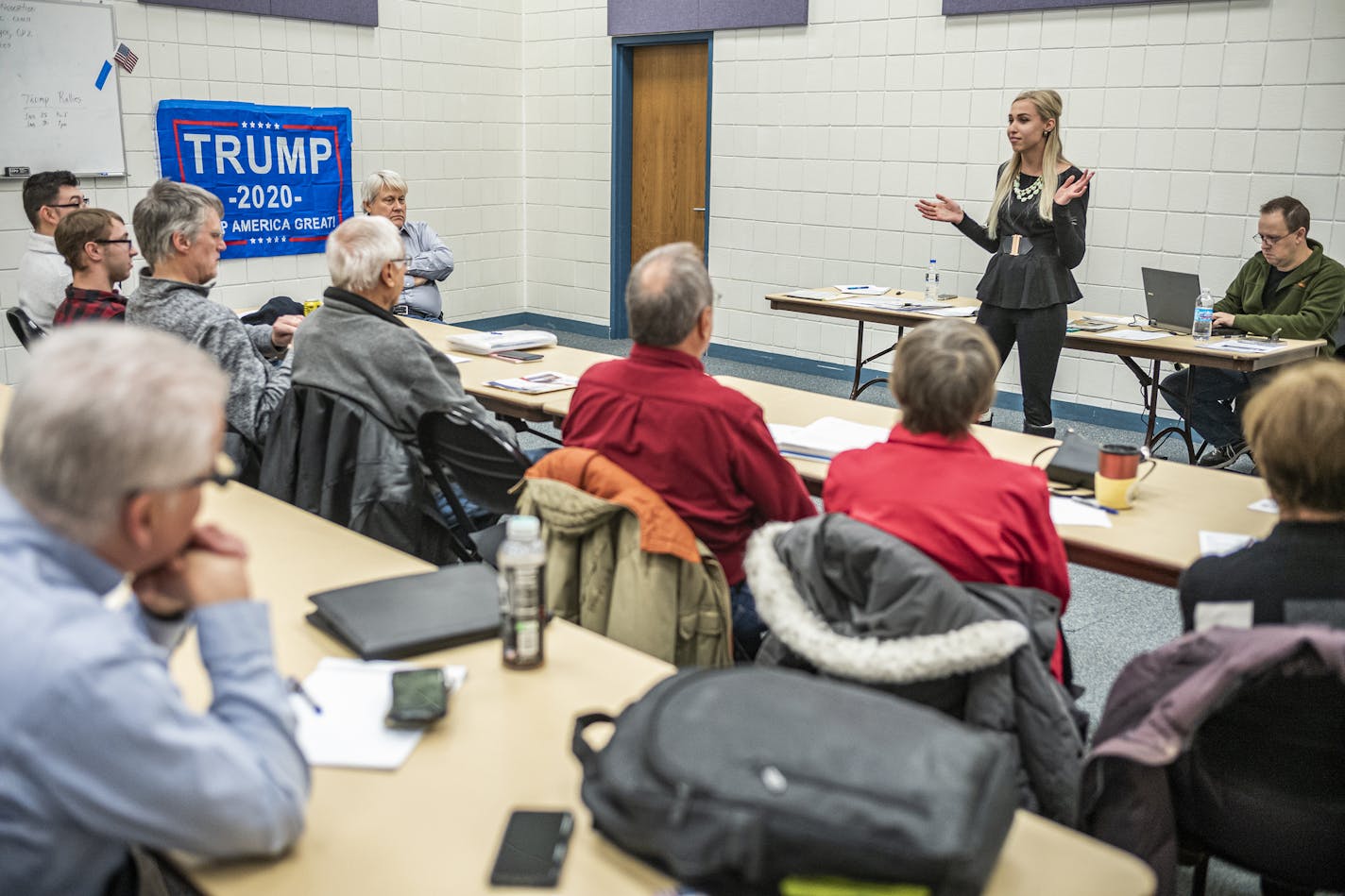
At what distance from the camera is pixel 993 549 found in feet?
5.78

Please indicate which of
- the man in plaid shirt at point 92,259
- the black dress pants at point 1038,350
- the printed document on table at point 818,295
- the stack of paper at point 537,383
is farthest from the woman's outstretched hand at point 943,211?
the man in plaid shirt at point 92,259

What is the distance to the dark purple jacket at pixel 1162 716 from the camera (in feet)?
4.52

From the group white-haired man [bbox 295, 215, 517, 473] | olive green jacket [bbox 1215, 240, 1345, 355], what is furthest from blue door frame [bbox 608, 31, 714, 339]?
white-haired man [bbox 295, 215, 517, 473]

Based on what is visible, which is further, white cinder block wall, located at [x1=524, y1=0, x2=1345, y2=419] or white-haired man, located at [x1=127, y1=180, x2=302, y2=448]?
white cinder block wall, located at [x1=524, y1=0, x2=1345, y2=419]

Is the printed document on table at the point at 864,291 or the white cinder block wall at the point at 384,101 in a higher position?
the white cinder block wall at the point at 384,101

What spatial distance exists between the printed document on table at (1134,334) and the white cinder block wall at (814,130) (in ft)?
3.14

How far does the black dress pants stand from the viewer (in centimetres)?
474

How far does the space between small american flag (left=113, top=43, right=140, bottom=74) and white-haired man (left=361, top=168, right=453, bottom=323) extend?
5.32ft

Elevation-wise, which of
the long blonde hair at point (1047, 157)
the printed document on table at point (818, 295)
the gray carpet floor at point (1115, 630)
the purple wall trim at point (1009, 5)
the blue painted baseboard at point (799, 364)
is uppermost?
the purple wall trim at point (1009, 5)

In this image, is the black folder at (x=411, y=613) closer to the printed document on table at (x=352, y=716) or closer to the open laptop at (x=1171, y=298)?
the printed document on table at (x=352, y=716)

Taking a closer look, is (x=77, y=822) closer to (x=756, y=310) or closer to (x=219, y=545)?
(x=219, y=545)

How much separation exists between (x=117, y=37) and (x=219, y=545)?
19.2 ft

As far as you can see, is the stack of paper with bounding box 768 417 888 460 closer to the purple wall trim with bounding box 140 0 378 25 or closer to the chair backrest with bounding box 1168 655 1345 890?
the chair backrest with bounding box 1168 655 1345 890

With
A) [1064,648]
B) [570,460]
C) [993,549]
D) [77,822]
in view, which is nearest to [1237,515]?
[1064,648]
